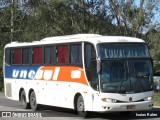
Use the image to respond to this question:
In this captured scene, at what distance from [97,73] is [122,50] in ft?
4.28

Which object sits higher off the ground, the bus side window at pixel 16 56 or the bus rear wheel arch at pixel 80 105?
the bus side window at pixel 16 56

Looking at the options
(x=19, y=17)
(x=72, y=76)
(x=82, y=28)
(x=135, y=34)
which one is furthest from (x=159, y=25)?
(x=72, y=76)

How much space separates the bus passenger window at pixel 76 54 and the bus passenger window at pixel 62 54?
15.5 inches

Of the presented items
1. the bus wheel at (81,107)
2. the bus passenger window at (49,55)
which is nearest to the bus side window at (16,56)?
the bus passenger window at (49,55)

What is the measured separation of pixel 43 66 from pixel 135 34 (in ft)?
53.9

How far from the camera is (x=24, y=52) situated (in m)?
21.8

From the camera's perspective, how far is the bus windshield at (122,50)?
16156 mm

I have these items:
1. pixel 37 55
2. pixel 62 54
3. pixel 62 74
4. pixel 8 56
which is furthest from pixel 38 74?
pixel 8 56

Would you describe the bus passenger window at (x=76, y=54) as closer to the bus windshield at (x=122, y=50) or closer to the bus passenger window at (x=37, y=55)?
the bus windshield at (x=122, y=50)

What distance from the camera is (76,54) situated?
57.1ft

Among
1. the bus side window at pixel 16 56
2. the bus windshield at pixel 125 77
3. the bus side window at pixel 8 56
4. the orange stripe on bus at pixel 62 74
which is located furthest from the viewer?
the bus side window at pixel 8 56

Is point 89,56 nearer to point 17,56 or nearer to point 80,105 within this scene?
point 80,105

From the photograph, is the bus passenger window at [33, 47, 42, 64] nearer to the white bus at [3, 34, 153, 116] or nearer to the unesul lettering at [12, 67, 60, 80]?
the white bus at [3, 34, 153, 116]

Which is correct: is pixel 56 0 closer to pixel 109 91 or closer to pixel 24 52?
pixel 24 52
